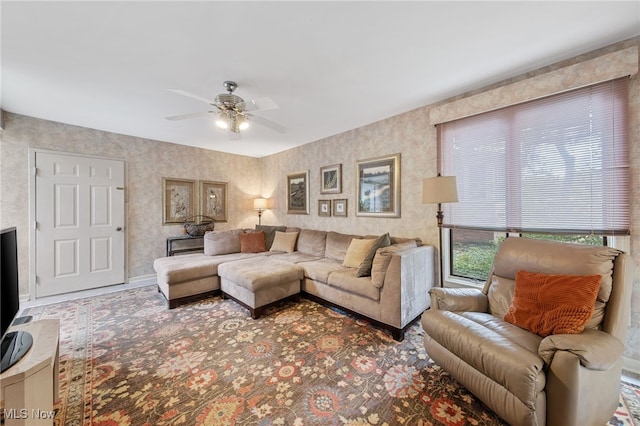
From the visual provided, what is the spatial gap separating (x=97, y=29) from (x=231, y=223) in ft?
12.8

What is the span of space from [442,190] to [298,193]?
2894 mm

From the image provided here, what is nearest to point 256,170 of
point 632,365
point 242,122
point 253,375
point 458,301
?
point 242,122

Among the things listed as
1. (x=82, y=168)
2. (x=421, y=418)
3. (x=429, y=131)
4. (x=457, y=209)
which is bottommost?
(x=421, y=418)

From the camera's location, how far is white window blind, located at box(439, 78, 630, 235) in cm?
189

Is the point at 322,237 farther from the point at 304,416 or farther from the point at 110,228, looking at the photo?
the point at 110,228

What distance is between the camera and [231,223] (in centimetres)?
523

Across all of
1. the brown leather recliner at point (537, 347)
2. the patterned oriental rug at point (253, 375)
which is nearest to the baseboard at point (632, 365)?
the patterned oriental rug at point (253, 375)

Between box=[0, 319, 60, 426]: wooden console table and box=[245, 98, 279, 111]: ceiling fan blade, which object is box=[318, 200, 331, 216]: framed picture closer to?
box=[245, 98, 279, 111]: ceiling fan blade

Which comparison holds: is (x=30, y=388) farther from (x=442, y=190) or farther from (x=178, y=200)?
(x=178, y=200)

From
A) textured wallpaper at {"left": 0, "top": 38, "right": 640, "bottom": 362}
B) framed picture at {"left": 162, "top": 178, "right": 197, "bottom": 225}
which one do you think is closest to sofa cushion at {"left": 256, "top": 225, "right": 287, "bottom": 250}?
textured wallpaper at {"left": 0, "top": 38, "right": 640, "bottom": 362}

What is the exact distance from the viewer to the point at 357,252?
305cm

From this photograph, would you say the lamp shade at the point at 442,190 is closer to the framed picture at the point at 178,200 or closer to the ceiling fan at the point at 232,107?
the ceiling fan at the point at 232,107

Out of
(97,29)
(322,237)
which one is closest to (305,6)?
(97,29)

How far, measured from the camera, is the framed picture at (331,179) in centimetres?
400
